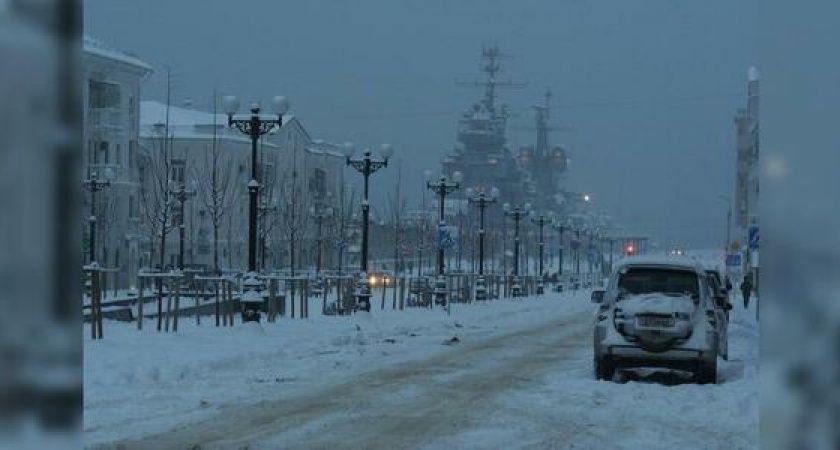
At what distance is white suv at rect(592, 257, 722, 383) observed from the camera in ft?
52.8

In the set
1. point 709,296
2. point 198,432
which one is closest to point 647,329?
point 709,296

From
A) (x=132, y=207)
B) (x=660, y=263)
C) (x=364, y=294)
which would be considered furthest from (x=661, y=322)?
(x=132, y=207)

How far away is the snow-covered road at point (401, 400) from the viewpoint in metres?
11.0

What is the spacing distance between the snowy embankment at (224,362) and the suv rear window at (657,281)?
4.32 meters

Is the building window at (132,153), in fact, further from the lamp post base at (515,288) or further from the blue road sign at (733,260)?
the blue road sign at (733,260)

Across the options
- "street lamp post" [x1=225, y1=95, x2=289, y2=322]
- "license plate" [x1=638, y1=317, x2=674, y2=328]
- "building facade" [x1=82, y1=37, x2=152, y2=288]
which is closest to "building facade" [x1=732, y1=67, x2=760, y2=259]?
"license plate" [x1=638, y1=317, x2=674, y2=328]

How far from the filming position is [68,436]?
8.14ft

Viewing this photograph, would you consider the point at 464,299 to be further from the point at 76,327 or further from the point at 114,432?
the point at 76,327

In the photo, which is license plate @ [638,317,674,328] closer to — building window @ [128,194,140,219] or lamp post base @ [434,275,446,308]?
lamp post base @ [434,275,446,308]

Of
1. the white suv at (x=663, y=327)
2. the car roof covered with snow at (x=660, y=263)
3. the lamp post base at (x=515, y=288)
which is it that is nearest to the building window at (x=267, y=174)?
the lamp post base at (x=515, y=288)

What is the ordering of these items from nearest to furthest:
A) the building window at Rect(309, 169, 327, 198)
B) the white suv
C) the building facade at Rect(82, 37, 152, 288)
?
the white suv
the building facade at Rect(82, 37, 152, 288)
the building window at Rect(309, 169, 327, 198)

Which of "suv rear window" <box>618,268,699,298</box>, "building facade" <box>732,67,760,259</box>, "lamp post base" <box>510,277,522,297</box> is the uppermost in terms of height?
"building facade" <box>732,67,760,259</box>

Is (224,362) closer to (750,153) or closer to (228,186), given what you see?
(750,153)

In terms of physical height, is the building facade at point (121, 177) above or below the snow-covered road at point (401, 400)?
above
